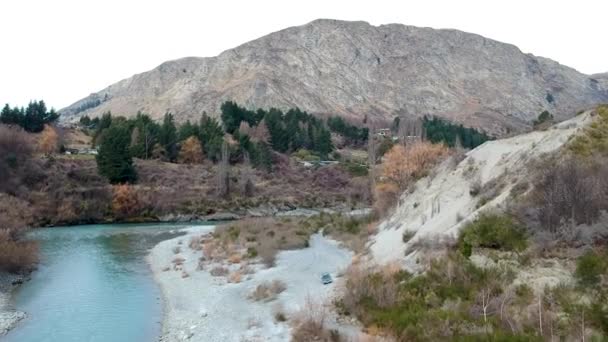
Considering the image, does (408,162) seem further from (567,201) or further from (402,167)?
(567,201)

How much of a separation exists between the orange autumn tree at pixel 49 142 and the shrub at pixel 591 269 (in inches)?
3147

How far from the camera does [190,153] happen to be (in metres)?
96.7

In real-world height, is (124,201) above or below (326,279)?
above

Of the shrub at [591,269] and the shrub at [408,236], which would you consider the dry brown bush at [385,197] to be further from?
the shrub at [591,269]

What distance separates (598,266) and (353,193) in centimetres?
7712

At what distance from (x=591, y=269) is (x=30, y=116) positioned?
96795 millimetres

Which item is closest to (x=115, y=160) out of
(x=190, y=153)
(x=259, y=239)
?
(x=190, y=153)

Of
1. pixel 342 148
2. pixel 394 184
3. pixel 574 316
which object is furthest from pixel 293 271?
pixel 342 148

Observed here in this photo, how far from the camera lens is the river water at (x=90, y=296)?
2012 cm

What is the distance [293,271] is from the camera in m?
27.5

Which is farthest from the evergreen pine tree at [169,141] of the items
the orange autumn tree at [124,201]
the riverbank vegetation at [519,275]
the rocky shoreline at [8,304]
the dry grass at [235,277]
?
the riverbank vegetation at [519,275]

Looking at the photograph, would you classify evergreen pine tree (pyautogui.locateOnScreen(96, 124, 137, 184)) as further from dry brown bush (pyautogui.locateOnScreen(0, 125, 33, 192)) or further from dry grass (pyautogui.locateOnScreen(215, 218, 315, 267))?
dry grass (pyautogui.locateOnScreen(215, 218, 315, 267))

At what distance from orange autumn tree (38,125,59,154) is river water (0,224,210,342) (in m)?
39.7

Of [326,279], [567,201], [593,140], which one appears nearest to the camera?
[567,201]
